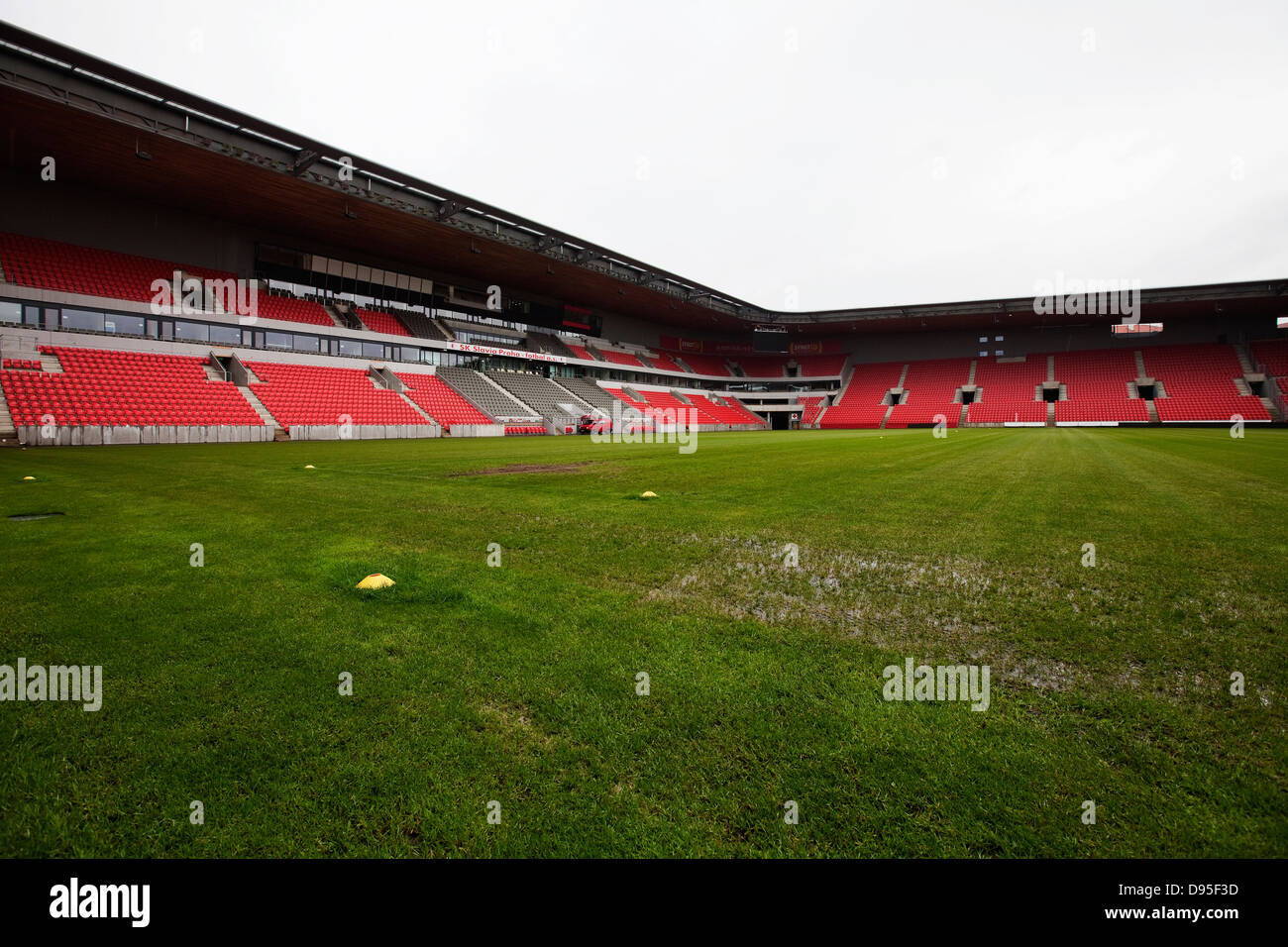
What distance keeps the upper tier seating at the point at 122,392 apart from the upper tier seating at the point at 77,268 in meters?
3.12

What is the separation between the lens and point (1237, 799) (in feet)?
5.78

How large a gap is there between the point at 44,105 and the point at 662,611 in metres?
28.7

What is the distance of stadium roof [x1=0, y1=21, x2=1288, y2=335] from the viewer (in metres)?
19.0

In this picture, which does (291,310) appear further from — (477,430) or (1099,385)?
(1099,385)

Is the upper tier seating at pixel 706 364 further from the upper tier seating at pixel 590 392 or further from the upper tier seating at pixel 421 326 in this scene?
the upper tier seating at pixel 421 326

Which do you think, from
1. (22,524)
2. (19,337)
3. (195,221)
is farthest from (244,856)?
(195,221)

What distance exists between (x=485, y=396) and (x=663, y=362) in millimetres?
25663

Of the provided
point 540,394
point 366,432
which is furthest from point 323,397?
point 540,394

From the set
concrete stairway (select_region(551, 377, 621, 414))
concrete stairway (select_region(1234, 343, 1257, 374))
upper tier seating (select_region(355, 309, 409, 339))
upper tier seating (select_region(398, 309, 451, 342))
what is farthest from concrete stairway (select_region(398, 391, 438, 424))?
concrete stairway (select_region(1234, 343, 1257, 374))

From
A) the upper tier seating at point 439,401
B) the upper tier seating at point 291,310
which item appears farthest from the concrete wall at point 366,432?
the upper tier seating at point 291,310

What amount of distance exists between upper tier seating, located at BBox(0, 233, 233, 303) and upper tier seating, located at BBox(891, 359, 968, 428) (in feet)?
176

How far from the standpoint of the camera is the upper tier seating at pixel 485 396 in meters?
35.8
